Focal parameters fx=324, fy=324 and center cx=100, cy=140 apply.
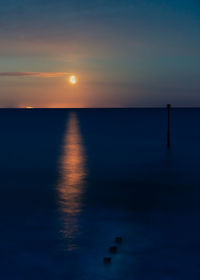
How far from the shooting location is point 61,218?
52.8ft

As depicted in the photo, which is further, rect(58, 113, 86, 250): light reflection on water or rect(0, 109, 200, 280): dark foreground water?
rect(58, 113, 86, 250): light reflection on water

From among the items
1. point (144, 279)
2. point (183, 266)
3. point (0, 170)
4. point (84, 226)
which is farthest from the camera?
point (0, 170)

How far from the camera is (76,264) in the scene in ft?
37.7

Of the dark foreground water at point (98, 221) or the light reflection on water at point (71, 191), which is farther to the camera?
the light reflection on water at point (71, 191)

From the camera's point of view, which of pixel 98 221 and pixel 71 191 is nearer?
pixel 98 221

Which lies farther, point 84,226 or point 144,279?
point 84,226

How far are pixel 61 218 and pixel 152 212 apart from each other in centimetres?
474

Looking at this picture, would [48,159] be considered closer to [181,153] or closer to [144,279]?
[181,153]

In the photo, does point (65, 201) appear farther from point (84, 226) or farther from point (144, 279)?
point (144, 279)

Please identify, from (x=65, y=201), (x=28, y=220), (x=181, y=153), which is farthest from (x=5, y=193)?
(x=181, y=153)

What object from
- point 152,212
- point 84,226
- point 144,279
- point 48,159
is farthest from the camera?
point 48,159

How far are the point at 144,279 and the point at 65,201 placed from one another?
9478mm

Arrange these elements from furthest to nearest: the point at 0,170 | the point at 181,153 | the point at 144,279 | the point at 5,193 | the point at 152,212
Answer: the point at 181,153 → the point at 0,170 → the point at 5,193 → the point at 152,212 → the point at 144,279

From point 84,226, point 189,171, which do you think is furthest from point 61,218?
point 189,171
